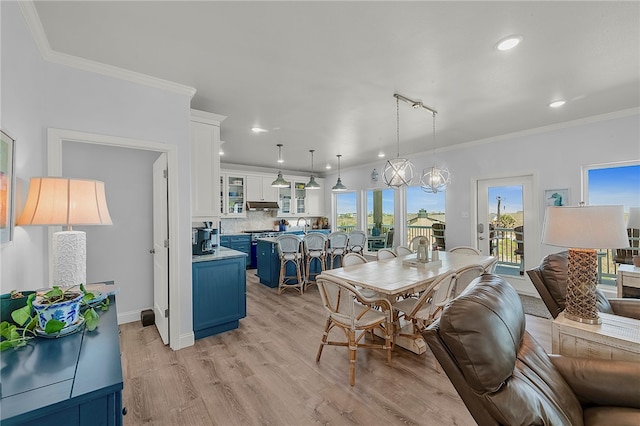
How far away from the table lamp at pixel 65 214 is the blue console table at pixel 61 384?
537 mm

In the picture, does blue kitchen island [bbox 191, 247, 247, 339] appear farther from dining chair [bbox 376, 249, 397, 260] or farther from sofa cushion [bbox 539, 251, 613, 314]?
sofa cushion [bbox 539, 251, 613, 314]

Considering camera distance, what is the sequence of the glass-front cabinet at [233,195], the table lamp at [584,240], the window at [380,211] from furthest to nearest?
the window at [380,211] → the glass-front cabinet at [233,195] → the table lamp at [584,240]

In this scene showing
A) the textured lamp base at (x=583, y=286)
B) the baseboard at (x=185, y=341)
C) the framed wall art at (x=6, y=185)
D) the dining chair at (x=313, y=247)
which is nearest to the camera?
the framed wall art at (x=6, y=185)

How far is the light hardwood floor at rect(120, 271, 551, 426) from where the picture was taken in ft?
6.23

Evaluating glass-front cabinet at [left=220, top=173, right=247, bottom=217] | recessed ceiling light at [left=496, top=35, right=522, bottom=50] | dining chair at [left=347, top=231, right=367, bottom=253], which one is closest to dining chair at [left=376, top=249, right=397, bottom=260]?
dining chair at [left=347, top=231, right=367, bottom=253]

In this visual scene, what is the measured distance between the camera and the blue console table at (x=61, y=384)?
2.39 ft

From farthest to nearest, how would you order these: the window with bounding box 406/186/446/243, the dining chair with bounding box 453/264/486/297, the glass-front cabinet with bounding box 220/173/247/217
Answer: the glass-front cabinet with bounding box 220/173/247/217 < the window with bounding box 406/186/446/243 < the dining chair with bounding box 453/264/486/297

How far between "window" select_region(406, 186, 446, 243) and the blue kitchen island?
4.21 m

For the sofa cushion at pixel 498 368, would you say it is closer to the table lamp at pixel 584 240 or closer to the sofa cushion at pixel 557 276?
the table lamp at pixel 584 240

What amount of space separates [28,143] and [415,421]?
318 cm

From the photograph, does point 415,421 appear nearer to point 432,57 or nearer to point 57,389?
point 57,389

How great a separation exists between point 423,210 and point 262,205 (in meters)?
3.91

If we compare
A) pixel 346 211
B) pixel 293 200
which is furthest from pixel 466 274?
pixel 293 200

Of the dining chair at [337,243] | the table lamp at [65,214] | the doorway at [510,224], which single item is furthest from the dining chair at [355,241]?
the table lamp at [65,214]
